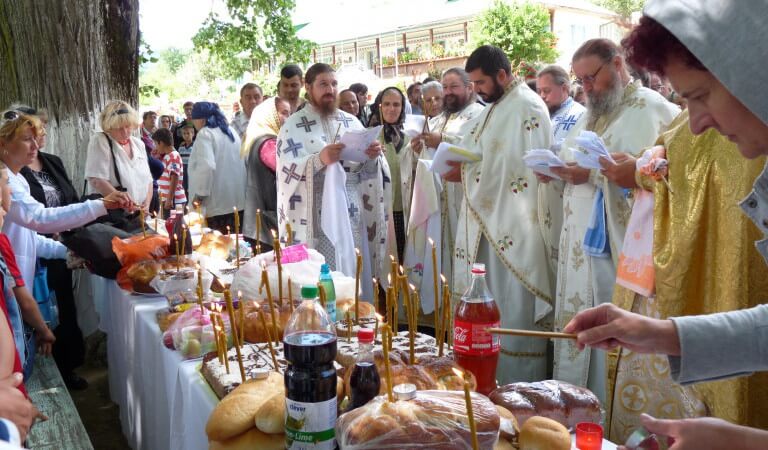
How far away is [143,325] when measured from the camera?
298cm

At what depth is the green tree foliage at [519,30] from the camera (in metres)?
24.6

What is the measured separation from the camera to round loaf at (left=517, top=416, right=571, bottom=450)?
4.55ft

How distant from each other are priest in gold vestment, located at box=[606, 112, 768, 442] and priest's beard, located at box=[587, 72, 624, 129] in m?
0.84

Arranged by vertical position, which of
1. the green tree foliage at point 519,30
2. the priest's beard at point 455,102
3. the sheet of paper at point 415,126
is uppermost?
the green tree foliage at point 519,30

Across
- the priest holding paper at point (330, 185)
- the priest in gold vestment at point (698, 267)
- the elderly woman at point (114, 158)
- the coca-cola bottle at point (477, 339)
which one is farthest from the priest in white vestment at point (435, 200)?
the coca-cola bottle at point (477, 339)

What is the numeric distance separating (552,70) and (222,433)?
492 centimetres

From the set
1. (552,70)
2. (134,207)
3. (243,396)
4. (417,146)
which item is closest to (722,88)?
→ (243,396)

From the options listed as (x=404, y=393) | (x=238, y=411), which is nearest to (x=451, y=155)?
(x=238, y=411)

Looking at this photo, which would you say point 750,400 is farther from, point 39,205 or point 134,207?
point 39,205

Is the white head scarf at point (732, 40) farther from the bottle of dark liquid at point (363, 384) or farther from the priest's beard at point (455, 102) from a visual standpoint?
the priest's beard at point (455, 102)

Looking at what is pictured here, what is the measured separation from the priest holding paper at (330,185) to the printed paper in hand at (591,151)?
5.81 feet

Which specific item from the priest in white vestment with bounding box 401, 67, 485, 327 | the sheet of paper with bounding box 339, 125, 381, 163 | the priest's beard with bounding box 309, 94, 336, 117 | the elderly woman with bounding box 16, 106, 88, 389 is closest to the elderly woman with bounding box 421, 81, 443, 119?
the priest in white vestment with bounding box 401, 67, 485, 327

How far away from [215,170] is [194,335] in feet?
15.1

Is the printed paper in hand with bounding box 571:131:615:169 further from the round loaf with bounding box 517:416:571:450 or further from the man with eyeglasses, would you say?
the round loaf with bounding box 517:416:571:450
